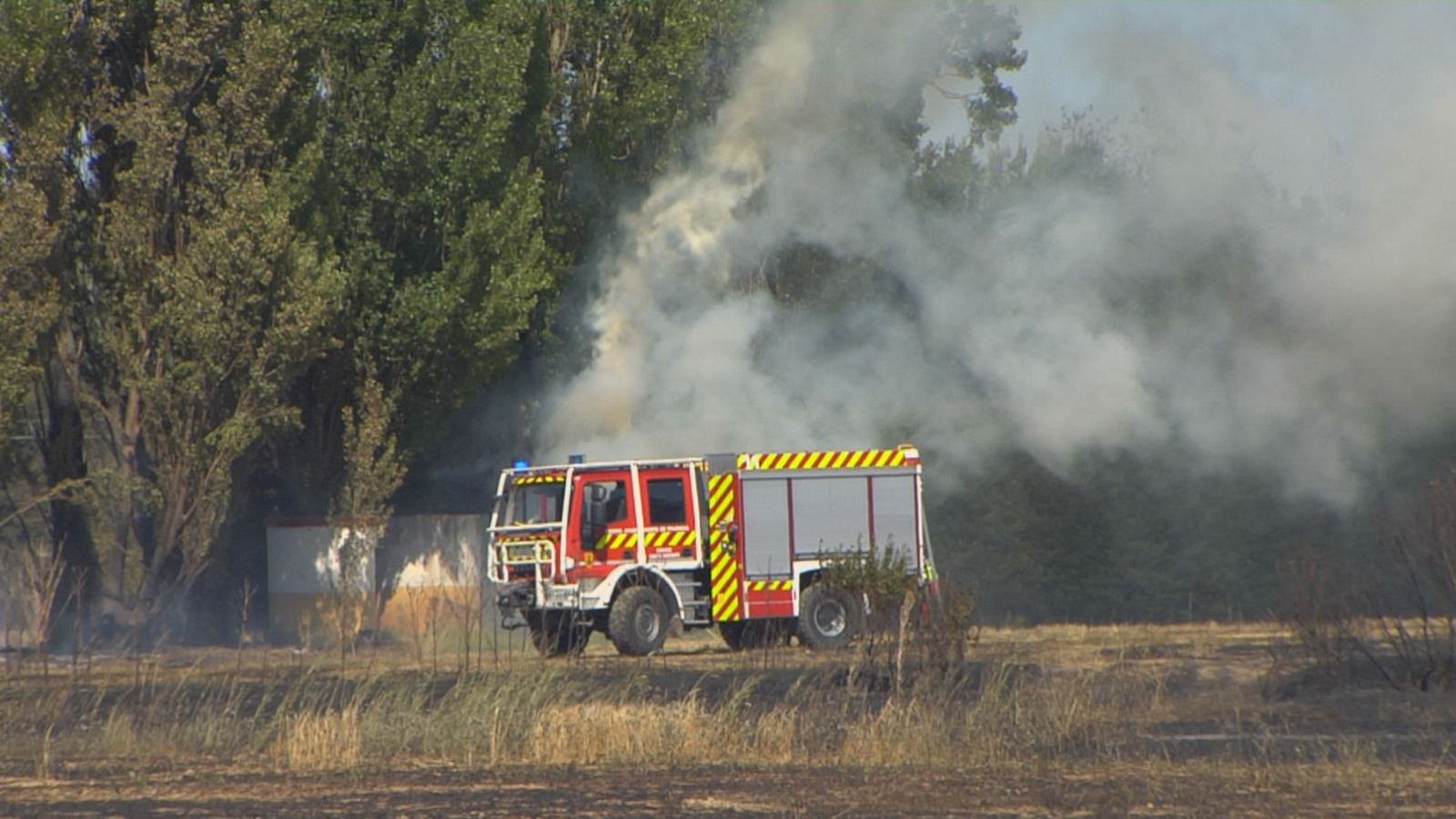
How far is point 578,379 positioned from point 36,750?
1822 centimetres

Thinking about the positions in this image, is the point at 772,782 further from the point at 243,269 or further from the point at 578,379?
the point at 578,379

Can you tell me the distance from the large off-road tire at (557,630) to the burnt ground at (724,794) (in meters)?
11.2

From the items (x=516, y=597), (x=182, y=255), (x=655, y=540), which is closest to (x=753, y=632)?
(x=655, y=540)

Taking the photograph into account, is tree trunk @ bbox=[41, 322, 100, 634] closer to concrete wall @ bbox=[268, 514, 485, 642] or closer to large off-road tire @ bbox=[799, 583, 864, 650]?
concrete wall @ bbox=[268, 514, 485, 642]

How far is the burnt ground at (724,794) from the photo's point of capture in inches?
404

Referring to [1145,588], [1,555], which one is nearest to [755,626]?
[1145,588]

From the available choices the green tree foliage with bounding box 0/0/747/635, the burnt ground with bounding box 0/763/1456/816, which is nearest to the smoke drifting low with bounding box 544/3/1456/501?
the green tree foliage with bounding box 0/0/747/635

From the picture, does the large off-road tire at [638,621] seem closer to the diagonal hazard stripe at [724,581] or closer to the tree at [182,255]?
the diagonal hazard stripe at [724,581]

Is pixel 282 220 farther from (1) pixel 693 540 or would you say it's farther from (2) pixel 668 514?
(1) pixel 693 540

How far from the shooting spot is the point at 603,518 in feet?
78.5

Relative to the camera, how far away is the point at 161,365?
89.5 feet

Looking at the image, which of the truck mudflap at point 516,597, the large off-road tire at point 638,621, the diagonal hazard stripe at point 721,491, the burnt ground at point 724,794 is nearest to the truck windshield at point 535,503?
the truck mudflap at point 516,597

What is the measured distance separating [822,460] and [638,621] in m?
3.62

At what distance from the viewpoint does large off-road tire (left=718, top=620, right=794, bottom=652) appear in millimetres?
24703
